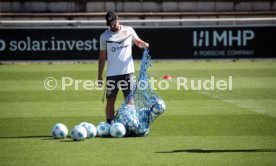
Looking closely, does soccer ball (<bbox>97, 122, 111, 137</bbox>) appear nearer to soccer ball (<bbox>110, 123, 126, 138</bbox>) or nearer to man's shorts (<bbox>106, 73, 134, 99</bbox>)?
soccer ball (<bbox>110, 123, 126, 138</bbox>)

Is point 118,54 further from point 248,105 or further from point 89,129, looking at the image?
point 248,105

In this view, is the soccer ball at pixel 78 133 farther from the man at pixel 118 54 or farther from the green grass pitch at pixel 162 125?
the man at pixel 118 54

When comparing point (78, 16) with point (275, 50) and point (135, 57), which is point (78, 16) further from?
point (275, 50)

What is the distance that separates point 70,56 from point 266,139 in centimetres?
1682

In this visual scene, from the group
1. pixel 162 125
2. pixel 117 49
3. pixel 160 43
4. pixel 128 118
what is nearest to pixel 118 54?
pixel 117 49

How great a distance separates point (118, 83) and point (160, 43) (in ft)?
51.6

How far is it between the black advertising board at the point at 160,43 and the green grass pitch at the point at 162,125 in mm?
3699

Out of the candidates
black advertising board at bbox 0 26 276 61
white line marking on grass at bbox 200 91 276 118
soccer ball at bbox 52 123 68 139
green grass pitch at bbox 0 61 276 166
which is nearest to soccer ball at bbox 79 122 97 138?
green grass pitch at bbox 0 61 276 166

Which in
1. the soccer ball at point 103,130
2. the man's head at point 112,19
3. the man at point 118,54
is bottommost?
the soccer ball at point 103,130

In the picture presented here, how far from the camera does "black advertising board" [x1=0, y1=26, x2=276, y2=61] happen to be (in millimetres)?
28219

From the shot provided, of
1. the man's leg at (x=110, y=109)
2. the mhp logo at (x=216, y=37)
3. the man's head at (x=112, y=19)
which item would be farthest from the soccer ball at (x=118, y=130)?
the mhp logo at (x=216, y=37)

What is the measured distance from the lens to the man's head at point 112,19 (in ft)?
41.9

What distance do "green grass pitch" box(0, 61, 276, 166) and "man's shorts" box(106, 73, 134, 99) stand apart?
3.14ft

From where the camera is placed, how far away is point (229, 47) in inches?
1145
